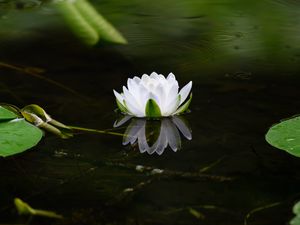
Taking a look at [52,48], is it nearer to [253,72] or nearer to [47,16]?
[47,16]

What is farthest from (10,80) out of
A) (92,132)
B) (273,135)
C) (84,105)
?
(273,135)

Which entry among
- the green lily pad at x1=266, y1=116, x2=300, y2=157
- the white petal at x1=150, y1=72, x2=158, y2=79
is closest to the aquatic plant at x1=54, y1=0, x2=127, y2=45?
the white petal at x1=150, y1=72, x2=158, y2=79

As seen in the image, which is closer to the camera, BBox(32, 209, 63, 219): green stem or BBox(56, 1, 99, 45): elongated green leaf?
BBox(32, 209, 63, 219): green stem

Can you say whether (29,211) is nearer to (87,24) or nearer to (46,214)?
(46,214)

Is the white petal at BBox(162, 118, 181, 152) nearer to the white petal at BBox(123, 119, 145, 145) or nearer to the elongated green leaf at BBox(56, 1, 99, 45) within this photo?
the white petal at BBox(123, 119, 145, 145)

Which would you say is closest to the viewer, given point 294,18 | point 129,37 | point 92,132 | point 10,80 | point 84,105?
point 92,132

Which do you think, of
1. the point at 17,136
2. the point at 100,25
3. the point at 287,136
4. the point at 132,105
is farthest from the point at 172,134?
the point at 100,25
